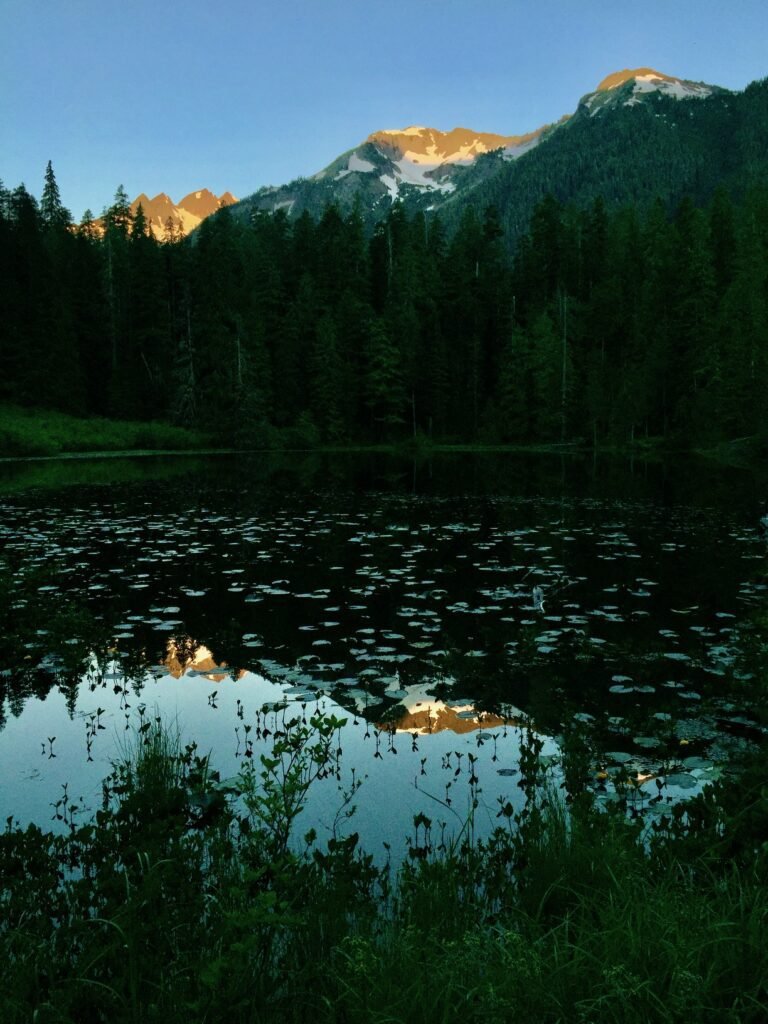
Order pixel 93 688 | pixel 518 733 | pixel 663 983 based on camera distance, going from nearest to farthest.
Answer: pixel 663 983 → pixel 518 733 → pixel 93 688

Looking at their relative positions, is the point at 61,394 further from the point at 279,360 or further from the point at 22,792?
the point at 22,792

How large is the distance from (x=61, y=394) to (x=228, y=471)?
28.2 meters

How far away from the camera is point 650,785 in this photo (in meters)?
6.25

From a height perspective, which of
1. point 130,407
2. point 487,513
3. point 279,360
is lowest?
point 487,513

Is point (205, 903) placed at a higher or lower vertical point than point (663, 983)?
lower

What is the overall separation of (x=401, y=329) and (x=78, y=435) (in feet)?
120

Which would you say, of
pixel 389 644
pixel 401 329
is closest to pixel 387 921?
pixel 389 644

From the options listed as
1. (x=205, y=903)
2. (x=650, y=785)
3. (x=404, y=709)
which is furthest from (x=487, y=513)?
(x=205, y=903)

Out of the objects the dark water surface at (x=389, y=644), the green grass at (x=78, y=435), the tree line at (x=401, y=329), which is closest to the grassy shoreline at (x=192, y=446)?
the green grass at (x=78, y=435)

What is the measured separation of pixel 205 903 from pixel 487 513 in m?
21.3

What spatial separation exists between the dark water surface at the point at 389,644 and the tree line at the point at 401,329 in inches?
1753

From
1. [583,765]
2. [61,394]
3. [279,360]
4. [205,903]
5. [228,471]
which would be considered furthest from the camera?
[279,360]

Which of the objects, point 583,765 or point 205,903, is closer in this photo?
point 205,903

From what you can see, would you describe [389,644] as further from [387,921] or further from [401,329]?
[401,329]
